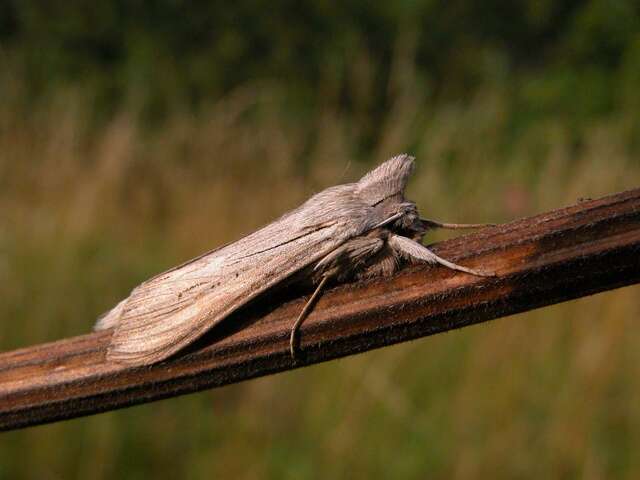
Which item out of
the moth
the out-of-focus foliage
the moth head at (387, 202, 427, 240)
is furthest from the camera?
the out-of-focus foliage

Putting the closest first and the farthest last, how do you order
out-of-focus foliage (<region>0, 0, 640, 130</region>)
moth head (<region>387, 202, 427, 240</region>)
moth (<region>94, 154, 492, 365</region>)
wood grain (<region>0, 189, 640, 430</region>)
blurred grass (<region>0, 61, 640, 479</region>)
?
wood grain (<region>0, 189, 640, 430</region>) → moth (<region>94, 154, 492, 365</region>) → moth head (<region>387, 202, 427, 240</region>) → blurred grass (<region>0, 61, 640, 479</region>) → out-of-focus foliage (<region>0, 0, 640, 130</region>)

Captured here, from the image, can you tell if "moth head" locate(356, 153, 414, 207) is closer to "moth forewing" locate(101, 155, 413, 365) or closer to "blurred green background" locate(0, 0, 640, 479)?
"moth forewing" locate(101, 155, 413, 365)

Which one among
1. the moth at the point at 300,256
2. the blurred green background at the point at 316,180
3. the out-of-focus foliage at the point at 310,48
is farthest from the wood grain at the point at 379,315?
the out-of-focus foliage at the point at 310,48

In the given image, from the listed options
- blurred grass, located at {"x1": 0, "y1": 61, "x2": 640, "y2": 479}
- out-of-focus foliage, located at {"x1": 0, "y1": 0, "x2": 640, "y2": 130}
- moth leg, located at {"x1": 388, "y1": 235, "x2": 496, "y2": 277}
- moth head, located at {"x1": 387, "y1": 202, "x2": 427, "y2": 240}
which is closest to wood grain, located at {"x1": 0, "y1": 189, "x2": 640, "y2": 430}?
moth leg, located at {"x1": 388, "y1": 235, "x2": 496, "y2": 277}

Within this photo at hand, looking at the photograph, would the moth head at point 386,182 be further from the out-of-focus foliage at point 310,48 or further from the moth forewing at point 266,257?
the out-of-focus foliage at point 310,48

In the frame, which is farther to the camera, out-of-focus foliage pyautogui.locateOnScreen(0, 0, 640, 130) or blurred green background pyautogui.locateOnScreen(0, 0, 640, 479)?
out-of-focus foliage pyautogui.locateOnScreen(0, 0, 640, 130)

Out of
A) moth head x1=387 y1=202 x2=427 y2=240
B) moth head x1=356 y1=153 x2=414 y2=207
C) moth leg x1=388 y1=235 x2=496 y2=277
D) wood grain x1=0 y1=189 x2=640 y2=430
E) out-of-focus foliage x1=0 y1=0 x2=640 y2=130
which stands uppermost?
out-of-focus foliage x1=0 y1=0 x2=640 y2=130

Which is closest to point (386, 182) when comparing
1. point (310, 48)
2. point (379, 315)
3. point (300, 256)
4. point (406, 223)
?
point (406, 223)
